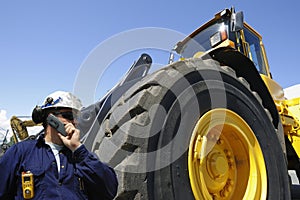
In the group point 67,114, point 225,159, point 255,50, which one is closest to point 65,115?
point 67,114

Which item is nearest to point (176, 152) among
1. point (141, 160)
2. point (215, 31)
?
point (141, 160)

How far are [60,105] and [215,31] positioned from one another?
10.5ft

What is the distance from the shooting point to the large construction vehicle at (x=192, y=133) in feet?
7.04

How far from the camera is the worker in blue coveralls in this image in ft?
5.74

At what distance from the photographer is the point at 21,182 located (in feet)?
5.82

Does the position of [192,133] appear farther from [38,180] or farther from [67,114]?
[38,180]

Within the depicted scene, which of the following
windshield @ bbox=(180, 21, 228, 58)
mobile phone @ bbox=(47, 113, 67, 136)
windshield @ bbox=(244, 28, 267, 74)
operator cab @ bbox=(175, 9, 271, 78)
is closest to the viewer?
mobile phone @ bbox=(47, 113, 67, 136)

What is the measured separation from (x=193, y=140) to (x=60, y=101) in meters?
0.98

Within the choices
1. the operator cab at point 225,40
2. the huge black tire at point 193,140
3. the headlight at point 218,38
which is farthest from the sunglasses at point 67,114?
the headlight at point 218,38

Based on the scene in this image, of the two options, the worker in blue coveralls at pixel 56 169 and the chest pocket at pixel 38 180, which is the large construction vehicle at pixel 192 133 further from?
the chest pocket at pixel 38 180

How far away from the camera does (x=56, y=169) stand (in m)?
1.82

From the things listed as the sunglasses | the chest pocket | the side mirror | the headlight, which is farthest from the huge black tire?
the headlight

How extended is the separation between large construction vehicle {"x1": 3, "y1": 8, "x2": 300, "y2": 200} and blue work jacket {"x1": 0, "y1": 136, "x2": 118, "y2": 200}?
21cm

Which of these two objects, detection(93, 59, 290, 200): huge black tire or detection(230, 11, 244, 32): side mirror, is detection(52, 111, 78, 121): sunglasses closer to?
detection(93, 59, 290, 200): huge black tire
